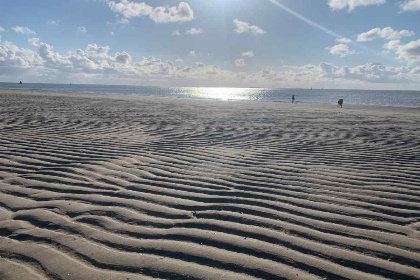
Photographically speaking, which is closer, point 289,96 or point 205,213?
point 205,213

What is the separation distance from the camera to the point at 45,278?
2014 mm

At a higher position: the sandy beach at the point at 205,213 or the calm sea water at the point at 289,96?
the calm sea water at the point at 289,96

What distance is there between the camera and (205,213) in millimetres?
2996

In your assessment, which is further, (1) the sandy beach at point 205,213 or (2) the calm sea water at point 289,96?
(2) the calm sea water at point 289,96

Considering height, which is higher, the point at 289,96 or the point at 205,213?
the point at 289,96

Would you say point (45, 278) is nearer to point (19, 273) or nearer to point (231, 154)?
point (19, 273)

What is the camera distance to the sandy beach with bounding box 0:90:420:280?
7.11 ft

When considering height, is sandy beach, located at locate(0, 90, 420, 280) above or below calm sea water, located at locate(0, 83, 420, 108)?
below

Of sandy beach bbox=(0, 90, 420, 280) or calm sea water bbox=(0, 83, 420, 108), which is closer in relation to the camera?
sandy beach bbox=(0, 90, 420, 280)

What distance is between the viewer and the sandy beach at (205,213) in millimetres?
2166

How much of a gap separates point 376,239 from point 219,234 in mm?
1328

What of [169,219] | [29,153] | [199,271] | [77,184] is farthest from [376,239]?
[29,153]

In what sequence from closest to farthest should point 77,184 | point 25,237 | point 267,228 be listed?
point 25,237 → point 267,228 → point 77,184

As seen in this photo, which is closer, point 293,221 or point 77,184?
point 293,221
